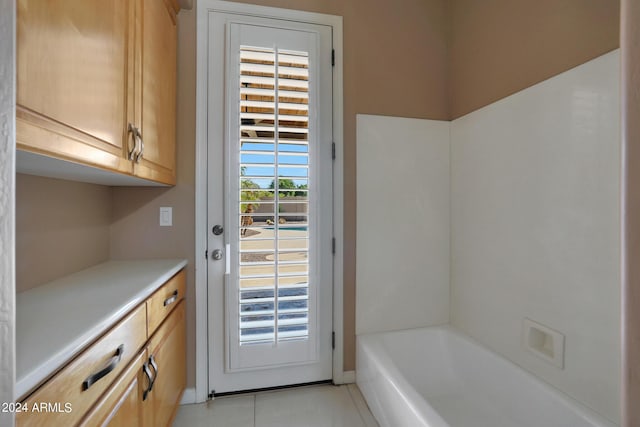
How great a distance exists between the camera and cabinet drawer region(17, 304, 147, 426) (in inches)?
24.0

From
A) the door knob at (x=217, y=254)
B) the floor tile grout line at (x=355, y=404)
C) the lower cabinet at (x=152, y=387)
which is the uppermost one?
the door knob at (x=217, y=254)

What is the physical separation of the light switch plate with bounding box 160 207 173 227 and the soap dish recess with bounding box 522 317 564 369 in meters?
2.00

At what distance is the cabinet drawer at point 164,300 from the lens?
46.5 inches

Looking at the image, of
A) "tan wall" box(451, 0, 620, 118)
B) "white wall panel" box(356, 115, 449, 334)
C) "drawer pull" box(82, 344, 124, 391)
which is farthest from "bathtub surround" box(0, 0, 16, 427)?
"tan wall" box(451, 0, 620, 118)

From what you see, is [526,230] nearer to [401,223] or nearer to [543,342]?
[543,342]

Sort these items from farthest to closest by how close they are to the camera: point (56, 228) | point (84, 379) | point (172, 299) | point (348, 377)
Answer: point (348, 377) < point (172, 299) < point (56, 228) < point (84, 379)

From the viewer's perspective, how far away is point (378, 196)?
194cm

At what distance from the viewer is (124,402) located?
942 mm

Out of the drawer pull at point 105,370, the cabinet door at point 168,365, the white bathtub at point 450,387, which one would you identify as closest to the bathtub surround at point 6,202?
the drawer pull at point 105,370

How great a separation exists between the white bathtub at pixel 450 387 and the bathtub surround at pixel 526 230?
8 centimetres

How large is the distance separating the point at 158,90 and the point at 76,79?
2.16 feet
